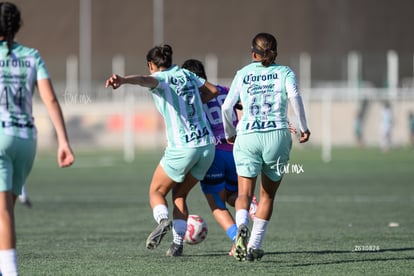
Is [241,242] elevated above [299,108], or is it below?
below

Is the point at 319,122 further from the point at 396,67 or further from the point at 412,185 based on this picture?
the point at 412,185

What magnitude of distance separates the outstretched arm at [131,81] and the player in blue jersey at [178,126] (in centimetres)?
11

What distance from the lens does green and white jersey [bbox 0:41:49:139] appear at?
7.06 meters

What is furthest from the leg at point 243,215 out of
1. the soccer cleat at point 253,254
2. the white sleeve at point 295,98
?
the white sleeve at point 295,98

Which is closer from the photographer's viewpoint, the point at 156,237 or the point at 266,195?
the point at 156,237

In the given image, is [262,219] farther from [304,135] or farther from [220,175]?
[220,175]

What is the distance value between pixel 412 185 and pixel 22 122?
16297 mm

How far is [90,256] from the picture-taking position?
10188 mm

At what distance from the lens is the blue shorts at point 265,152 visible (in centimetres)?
947

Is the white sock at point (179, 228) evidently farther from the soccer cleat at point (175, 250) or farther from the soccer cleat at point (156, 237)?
the soccer cleat at point (156, 237)

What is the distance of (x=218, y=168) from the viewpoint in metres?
10.7

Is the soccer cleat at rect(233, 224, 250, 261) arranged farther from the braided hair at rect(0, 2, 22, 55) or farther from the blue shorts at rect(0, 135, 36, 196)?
the braided hair at rect(0, 2, 22, 55)

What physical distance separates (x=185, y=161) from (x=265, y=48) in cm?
134

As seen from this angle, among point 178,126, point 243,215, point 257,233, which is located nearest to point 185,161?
point 178,126
